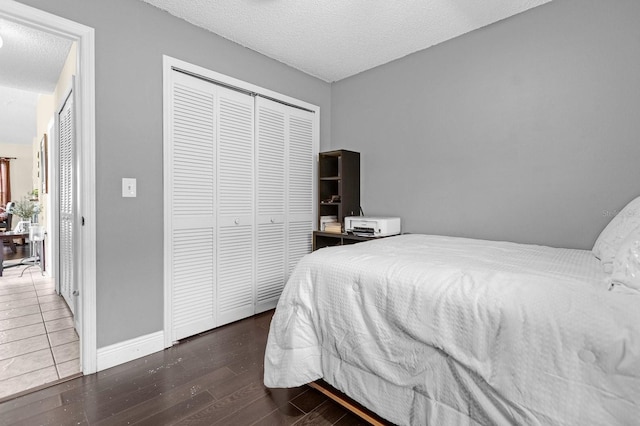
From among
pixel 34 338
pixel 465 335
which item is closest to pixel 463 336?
pixel 465 335

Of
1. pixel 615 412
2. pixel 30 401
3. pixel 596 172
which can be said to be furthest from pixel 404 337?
pixel 30 401

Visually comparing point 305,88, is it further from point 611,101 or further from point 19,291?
point 19,291

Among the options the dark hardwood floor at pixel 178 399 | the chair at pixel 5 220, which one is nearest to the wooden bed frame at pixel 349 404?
the dark hardwood floor at pixel 178 399

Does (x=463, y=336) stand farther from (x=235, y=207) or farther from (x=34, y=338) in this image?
(x=34, y=338)

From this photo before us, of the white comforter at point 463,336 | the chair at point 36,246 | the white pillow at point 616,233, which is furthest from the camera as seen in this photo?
the chair at point 36,246

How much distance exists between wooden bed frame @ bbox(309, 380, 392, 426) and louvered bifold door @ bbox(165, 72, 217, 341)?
1197 millimetres

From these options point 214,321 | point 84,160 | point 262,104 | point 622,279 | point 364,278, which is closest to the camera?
point 622,279

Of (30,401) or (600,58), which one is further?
(600,58)

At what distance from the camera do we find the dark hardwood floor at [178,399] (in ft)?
4.91

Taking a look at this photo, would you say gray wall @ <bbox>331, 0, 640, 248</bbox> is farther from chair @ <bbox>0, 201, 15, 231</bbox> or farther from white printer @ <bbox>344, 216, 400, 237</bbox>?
chair @ <bbox>0, 201, 15, 231</bbox>

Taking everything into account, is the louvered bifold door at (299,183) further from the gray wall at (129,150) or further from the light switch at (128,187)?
the light switch at (128,187)

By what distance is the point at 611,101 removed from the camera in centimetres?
196

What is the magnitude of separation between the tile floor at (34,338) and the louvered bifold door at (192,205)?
718mm

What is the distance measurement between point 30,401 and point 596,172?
357cm
